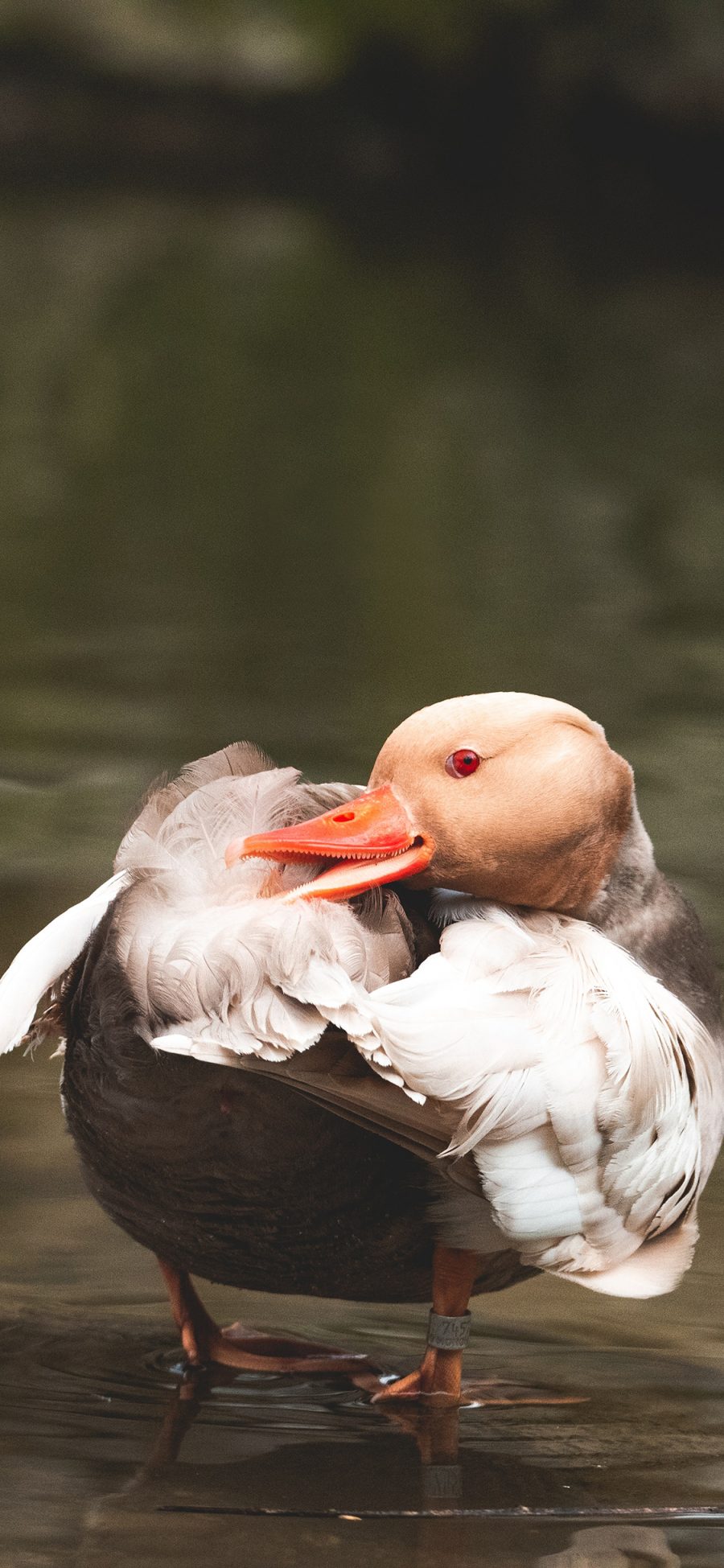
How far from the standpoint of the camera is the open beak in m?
2.36

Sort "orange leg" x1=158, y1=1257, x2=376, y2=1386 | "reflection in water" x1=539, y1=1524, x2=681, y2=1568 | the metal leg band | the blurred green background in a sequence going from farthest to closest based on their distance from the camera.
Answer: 1. the blurred green background
2. "orange leg" x1=158, y1=1257, x2=376, y2=1386
3. the metal leg band
4. "reflection in water" x1=539, y1=1524, x2=681, y2=1568

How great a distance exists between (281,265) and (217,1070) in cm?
1593

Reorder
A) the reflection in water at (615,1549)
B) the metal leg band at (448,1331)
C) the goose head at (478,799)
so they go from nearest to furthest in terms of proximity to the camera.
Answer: the reflection in water at (615,1549) → the goose head at (478,799) → the metal leg band at (448,1331)

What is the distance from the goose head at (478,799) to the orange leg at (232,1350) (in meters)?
0.68

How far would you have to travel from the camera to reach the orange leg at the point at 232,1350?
2.75 metres

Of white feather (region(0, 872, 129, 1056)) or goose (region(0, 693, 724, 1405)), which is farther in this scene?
white feather (region(0, 872, 129, 1056))

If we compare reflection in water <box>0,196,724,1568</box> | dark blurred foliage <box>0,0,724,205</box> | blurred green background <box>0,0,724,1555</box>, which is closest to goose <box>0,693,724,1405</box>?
reflection in water <box>0,196,724,1568</box>

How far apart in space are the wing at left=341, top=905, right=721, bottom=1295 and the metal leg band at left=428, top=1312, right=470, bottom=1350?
24 centimetres

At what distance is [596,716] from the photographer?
19.2ft

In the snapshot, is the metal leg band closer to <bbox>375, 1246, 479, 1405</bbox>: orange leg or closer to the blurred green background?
<bbox>375, 1246, 479, 1405</bbox>: orange leg

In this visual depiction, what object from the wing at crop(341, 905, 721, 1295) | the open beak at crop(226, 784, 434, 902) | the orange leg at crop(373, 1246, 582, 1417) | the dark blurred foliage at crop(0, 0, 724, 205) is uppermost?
the dark blurred foliage at crop(0, 0, 724, 205)

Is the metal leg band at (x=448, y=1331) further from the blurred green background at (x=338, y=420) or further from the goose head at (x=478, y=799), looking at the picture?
the goose head at (x=478, y=799)

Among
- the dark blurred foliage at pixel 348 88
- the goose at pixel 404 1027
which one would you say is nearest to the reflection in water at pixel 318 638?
the goose at pixel 404 1027

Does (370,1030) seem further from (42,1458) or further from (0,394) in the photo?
(0,394)
